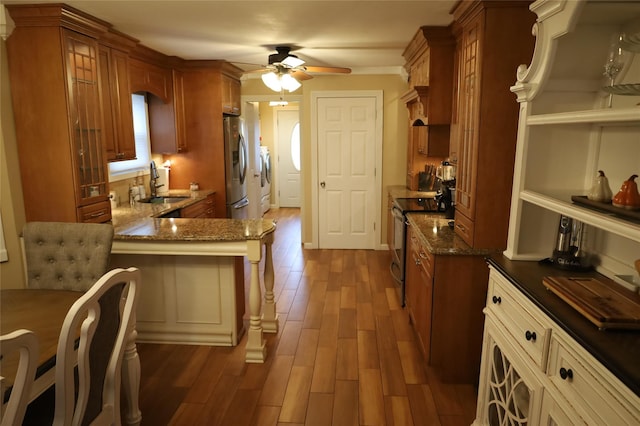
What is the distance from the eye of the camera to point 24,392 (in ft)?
3.97

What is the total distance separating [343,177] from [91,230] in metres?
3.86

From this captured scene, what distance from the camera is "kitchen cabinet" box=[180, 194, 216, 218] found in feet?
14.5

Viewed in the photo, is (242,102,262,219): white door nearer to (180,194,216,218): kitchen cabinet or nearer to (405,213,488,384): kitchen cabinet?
(180,194,216,218): kitchen cabinet

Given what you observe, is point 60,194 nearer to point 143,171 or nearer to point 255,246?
point 255,246

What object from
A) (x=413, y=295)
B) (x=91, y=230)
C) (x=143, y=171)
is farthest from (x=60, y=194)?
(x=413, y=295)

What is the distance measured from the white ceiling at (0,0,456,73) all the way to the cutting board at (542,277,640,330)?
1.97m

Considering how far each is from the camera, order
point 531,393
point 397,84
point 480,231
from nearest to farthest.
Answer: point 531,393
point 480,231
point 397,84

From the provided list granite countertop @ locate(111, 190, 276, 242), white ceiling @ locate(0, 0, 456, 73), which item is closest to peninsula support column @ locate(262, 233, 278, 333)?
granite countertop @ locate(111, 190, 276, 242)

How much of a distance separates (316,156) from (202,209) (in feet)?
5.78

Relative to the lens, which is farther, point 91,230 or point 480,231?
point 480,231

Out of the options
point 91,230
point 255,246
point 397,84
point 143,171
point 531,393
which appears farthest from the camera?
point 397,84

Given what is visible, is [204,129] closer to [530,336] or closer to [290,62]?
[290,62]

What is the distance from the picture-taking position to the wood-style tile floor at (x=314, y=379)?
7.95ft

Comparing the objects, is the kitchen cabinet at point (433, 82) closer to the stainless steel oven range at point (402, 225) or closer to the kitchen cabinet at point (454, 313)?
the stainless steel oven range at point (402, 225)
